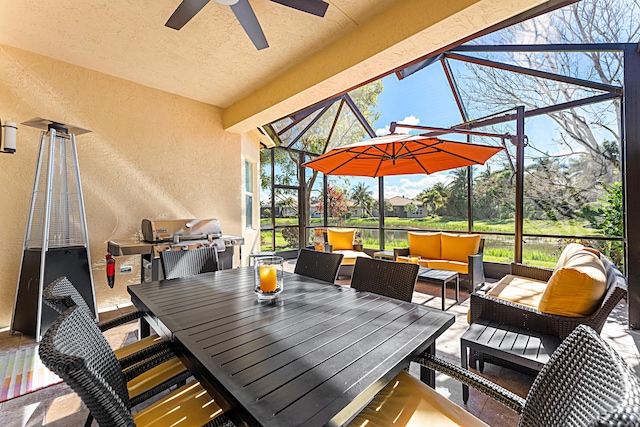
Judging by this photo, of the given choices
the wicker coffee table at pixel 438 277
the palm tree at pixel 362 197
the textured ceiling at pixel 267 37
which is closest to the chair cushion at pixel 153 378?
the textured ceiling at pixel 267 37

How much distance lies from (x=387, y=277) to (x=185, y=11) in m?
2.49

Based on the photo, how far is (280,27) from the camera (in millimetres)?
2859

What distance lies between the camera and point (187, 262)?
105 inches

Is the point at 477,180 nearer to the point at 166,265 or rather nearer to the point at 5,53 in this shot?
the point at 166,265

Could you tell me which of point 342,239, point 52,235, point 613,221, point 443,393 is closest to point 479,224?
point 613,221

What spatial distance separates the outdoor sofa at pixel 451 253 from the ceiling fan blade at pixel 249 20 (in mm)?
3380

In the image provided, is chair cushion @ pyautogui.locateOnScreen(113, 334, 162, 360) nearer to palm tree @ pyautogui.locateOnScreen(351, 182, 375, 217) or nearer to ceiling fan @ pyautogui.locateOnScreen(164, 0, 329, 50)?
ceiling fan @ pyautogui.locateOnScreen(164, 0, 329, 50)

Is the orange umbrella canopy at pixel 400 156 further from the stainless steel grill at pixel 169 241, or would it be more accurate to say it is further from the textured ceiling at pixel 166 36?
the stainless steel grill at pixel 169 241

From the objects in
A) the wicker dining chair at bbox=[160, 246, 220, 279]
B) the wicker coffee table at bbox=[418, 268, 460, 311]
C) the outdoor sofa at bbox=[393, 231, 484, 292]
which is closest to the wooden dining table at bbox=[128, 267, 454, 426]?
the wicker dining chair at bbox=[160, 246, 220, 279]

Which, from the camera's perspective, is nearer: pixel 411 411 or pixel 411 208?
pixel 411 411

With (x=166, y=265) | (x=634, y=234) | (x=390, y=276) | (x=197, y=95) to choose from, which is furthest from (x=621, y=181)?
(x=197, y=95)

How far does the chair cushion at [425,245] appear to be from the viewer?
16.7ft

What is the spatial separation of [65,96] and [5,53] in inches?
23.1

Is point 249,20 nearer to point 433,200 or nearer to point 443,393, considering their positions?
point 443,393
